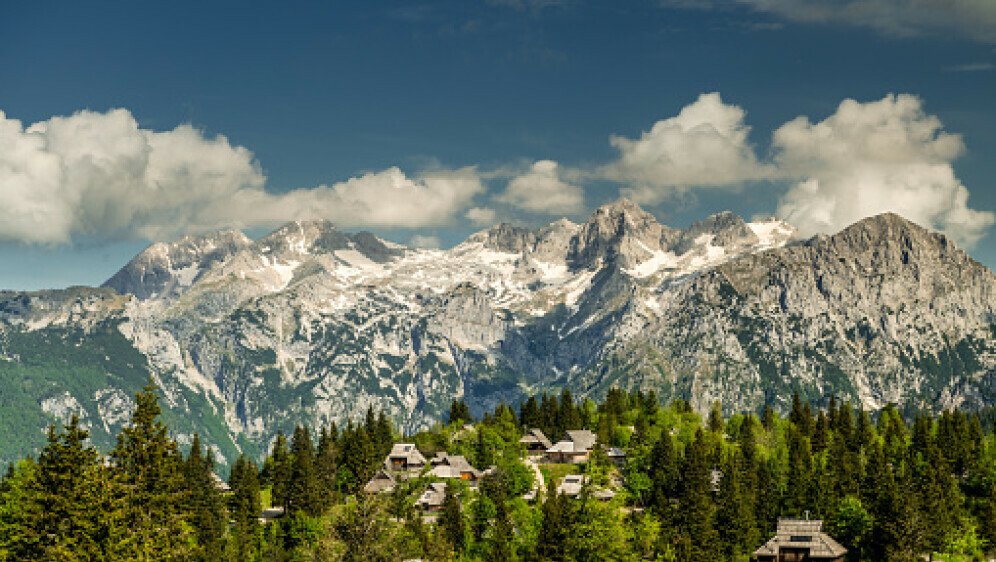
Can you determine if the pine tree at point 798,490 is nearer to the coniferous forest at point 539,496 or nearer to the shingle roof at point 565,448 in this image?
the coniferous forest at point 539,496

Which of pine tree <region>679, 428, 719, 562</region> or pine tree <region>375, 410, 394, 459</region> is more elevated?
pine tree <region>375, 410, 394, 459</region>

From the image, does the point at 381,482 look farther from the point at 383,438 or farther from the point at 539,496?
the point at 539,496

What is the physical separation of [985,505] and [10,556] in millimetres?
122612

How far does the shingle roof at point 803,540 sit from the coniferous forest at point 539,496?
3.45 meters

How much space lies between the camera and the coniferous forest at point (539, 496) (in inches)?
2672

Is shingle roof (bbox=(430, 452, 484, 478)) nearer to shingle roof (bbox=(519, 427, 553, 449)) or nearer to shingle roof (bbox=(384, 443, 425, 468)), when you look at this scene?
shingle roof (bbox=(384, 443, 425, 468))

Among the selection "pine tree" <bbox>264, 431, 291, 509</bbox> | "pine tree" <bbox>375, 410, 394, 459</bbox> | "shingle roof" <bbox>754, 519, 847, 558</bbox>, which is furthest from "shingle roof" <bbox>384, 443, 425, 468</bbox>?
"shingle roof" <bbox>754, 519, 847, 558</bbox>

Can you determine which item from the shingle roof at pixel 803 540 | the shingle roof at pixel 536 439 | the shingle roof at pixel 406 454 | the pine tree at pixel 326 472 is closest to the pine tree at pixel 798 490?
the shingle roof at pixel 803 540

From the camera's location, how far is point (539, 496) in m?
135

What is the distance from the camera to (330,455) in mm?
150375

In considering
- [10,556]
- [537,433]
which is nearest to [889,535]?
[537,433]

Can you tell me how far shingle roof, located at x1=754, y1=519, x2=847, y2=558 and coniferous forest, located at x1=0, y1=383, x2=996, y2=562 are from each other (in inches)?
136

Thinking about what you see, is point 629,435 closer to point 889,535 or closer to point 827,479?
point 827,479

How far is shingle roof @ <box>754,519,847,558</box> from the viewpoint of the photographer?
368ft
